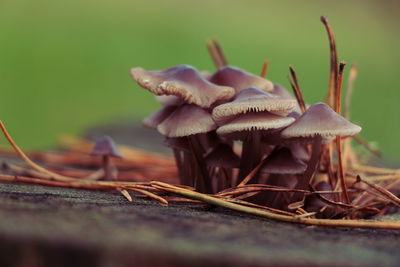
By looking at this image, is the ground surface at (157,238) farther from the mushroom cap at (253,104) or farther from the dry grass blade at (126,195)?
the mushroom cap at (253,104)

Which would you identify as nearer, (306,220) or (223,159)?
(306,220)

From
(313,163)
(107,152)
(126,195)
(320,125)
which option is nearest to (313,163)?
(313,163)

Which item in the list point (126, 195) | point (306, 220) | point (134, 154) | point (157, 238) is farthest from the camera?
point (134, 154)

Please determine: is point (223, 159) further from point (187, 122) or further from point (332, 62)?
point (332, 62)

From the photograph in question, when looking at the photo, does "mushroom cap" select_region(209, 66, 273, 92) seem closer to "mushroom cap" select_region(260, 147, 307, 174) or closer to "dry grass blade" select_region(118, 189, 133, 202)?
"mushroom cap" select_region(260, 147, 307, 174)

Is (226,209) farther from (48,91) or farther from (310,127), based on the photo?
(48,91)
